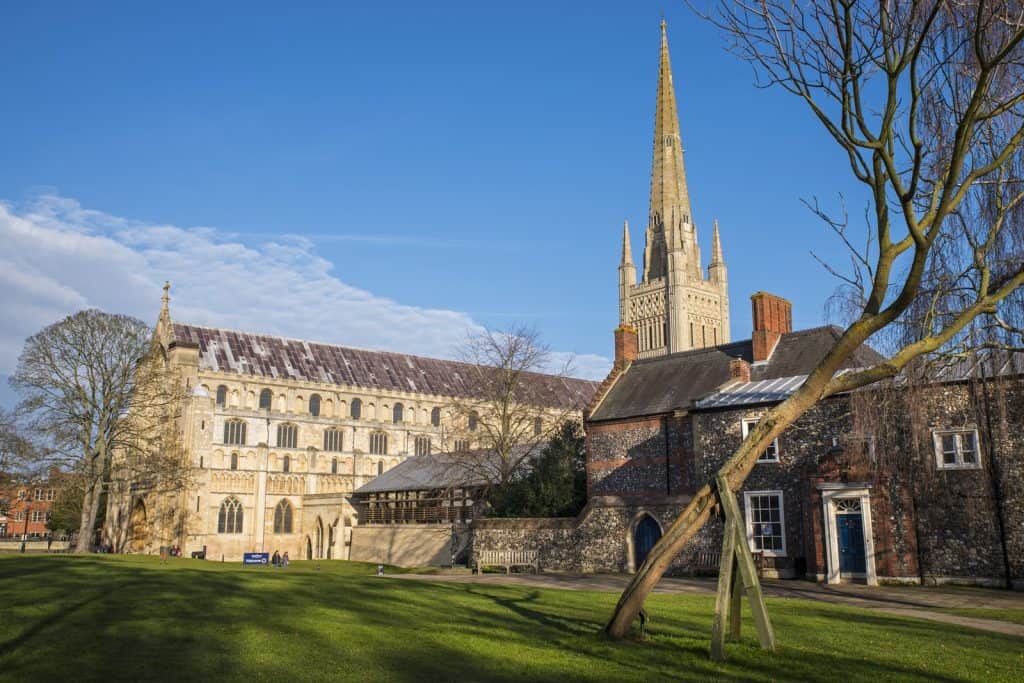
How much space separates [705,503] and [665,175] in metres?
106

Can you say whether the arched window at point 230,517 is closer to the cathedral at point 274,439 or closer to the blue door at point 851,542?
the cathedral at point 274,439

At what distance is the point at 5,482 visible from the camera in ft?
155

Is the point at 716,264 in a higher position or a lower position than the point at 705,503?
higher

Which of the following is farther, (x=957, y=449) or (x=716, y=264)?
(x=716, y=264)

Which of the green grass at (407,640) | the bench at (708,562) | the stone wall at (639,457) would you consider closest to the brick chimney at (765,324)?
the stone wall at (639,457)

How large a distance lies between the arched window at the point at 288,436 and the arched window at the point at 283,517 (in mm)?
4994

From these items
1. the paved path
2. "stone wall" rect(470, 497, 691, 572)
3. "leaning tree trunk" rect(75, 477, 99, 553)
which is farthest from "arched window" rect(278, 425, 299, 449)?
the paved path

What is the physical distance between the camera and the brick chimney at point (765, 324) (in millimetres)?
35094

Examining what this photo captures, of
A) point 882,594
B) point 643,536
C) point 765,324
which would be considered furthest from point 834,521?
point 765,324

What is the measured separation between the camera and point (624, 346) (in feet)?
132

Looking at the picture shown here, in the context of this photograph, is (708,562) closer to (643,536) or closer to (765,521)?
(765,521)

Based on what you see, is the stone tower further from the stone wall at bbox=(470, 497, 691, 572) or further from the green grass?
the green grass

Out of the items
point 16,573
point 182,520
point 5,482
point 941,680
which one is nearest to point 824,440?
point 941,680

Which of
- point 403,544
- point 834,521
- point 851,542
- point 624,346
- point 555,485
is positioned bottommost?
point 403,544
